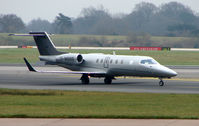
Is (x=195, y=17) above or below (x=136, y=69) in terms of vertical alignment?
above

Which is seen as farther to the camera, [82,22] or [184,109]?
[82,22]

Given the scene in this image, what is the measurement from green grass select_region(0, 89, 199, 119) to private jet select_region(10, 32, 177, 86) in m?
8.27

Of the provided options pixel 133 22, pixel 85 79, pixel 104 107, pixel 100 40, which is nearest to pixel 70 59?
pixel 85 79

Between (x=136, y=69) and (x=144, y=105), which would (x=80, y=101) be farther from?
(x=136, y=69)

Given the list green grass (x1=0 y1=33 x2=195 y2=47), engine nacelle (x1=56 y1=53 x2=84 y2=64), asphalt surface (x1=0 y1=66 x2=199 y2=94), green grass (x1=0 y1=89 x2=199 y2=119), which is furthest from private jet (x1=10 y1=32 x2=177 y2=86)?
green grass (x1=0 y1=33 x2=195 y2=47)

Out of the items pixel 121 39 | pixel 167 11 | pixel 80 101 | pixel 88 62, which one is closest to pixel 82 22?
pixel 167 11

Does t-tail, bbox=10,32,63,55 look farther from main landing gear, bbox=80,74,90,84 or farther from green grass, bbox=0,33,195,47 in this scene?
green grass, bbox=0,33,195,47

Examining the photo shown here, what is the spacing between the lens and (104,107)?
Result: 19781 millimetres

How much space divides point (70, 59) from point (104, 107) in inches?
705

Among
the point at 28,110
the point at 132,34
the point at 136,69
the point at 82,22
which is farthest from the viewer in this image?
the point at 82,22

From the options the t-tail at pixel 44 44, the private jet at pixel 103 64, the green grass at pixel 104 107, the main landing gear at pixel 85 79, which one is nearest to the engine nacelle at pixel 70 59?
the private jet at pixel 103 64

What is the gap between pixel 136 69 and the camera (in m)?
34.5

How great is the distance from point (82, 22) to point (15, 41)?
4414cm

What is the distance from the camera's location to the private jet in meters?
34.0
